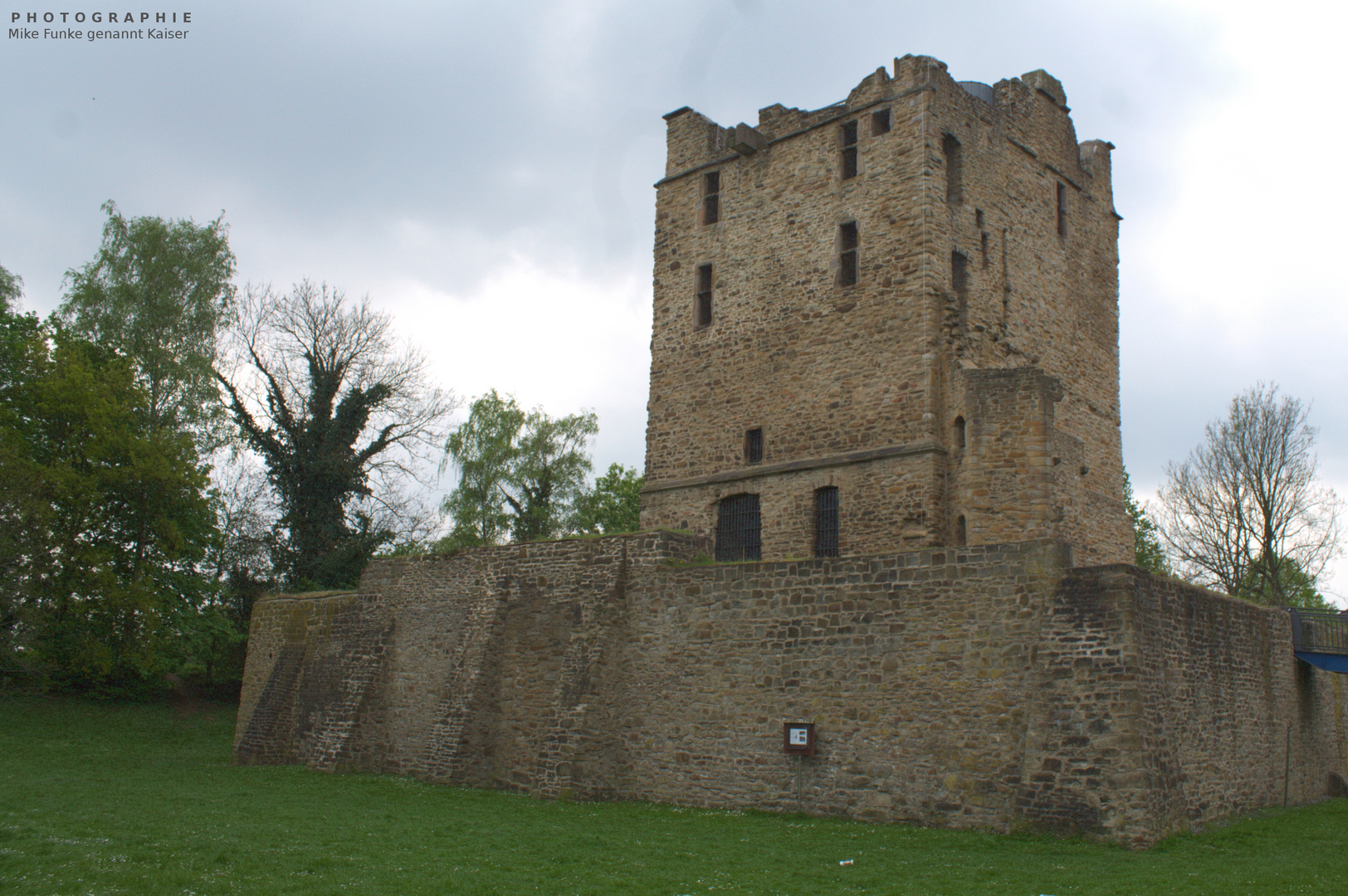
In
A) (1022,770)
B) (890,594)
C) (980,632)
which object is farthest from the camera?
(890,594)

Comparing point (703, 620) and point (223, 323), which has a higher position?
point (223, 323)

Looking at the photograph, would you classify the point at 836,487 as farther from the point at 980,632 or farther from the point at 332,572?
the point at 332,572

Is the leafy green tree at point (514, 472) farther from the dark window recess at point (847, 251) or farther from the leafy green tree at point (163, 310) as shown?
the dark window recess at point (847, 251)

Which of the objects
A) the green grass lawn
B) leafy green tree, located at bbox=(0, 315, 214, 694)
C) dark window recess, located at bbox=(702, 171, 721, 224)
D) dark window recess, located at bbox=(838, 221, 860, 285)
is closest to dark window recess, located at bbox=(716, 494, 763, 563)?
dark window recess, located at bbox=(838, 221, 860, 285)

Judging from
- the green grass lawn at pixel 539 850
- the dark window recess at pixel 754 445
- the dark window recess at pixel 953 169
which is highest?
the dark window recess at pixel 953 169

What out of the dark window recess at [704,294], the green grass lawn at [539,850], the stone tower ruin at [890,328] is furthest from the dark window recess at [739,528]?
the green grass lawn at [539,850]

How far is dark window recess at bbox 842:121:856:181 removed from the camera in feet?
68.9

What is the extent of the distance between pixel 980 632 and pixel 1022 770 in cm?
172

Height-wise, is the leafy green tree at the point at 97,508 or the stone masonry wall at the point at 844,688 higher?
the leafy green tree at the point at 97,508

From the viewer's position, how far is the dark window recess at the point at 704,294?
2278cm

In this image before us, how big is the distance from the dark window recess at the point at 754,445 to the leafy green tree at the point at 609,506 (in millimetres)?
18320

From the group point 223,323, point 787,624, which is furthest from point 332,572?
point 787,624

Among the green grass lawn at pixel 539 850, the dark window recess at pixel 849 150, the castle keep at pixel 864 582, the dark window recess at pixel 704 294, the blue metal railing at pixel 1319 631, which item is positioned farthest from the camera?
the dark window recess at pixel 704 294

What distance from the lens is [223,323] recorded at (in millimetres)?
32906
